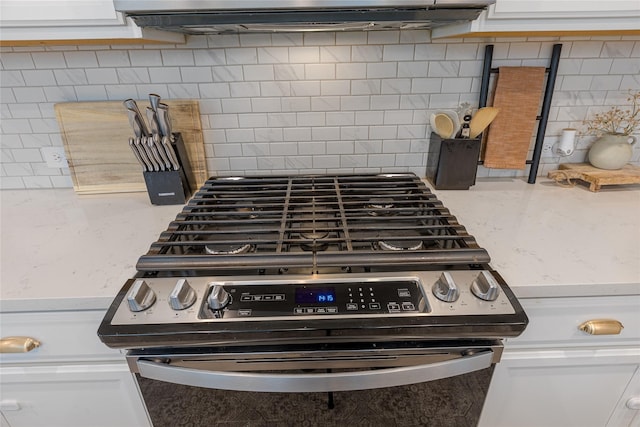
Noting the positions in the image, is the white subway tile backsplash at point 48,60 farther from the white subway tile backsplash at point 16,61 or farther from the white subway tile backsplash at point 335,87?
the white subway tile backsplash at point 335,87

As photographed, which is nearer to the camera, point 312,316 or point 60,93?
point 312,316

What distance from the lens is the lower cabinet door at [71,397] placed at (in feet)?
2.97

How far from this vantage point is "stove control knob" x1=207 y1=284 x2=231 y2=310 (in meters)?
0.76

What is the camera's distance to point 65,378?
0.91 meters

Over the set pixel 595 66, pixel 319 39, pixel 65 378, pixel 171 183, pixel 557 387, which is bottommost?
pixel 557 387

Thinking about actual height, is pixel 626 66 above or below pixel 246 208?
above

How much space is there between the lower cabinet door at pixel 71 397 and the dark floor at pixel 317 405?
0.34ft

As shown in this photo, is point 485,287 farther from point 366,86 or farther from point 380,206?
point 366,86

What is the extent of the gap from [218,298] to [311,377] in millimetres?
256

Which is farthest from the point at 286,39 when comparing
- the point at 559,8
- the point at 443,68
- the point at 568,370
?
the point at 568,370

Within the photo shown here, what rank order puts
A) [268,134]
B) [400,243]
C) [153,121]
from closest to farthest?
[400,243] → [153,121] → [268,134]

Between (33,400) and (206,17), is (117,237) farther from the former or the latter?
(206,17)

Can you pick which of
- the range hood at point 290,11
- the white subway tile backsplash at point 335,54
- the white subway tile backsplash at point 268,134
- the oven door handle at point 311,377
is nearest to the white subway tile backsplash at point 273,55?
the white subway tile backsplash at point 335,54

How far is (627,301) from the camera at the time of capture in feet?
2.90
